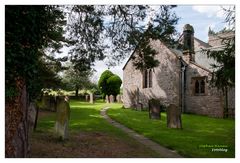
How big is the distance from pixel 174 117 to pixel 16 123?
7.71m

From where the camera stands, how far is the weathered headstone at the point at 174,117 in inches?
467

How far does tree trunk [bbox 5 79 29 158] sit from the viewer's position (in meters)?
5.36

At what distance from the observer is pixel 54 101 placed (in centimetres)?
1378

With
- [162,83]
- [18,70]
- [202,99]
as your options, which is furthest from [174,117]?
[162,83]

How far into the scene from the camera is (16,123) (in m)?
5.39

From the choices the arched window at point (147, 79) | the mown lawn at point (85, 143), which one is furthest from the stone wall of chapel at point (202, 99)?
the mown lawn at point (85, 143)

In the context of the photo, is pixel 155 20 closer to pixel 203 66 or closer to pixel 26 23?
pixel 26 23

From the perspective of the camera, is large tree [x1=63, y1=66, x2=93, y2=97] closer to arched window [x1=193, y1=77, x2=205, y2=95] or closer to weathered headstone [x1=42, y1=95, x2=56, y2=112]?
weathered headstone [x1=42, y1=95, x2=56, y2=112]

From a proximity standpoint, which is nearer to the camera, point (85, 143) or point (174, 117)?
point (85, 143)

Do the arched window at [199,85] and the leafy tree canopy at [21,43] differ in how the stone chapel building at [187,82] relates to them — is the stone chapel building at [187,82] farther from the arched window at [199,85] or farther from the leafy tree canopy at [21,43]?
the leafy tree canopy at [21,43]

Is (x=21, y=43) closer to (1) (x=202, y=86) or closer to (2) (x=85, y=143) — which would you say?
(2) (x=85, y=143)

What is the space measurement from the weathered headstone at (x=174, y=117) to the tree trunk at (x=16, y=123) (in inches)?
295

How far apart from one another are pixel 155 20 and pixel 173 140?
3554 millimetres
